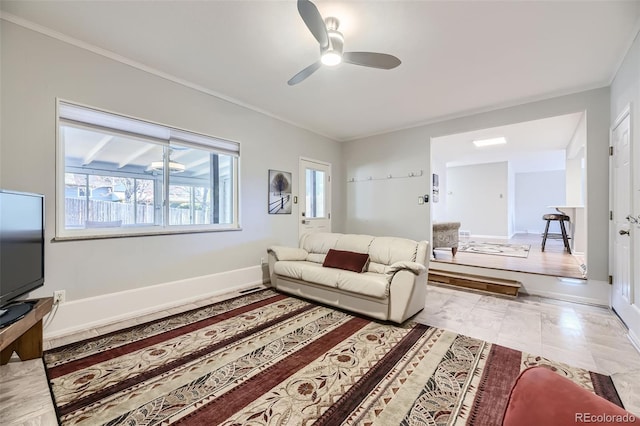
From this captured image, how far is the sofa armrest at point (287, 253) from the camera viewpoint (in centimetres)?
377

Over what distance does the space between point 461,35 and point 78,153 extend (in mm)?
3762

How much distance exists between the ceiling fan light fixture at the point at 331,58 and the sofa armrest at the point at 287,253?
8.05ft

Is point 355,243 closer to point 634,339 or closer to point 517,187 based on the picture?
point 634,339

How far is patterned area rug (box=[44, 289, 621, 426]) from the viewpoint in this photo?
1.51 metres

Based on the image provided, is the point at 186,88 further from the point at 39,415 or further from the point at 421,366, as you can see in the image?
the point at 421,366

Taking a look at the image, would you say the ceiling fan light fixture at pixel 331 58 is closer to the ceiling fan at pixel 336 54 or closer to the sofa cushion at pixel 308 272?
the ceiling fan at pixel 336 54

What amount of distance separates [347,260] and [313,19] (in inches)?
95.1

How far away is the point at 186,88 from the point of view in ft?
10.9

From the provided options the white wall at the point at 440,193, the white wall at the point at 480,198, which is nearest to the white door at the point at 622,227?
the white wall at the point at 440,193

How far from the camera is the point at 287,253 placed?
3.83 m

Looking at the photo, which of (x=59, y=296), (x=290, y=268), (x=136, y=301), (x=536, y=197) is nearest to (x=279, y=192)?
(x=290, y=268)

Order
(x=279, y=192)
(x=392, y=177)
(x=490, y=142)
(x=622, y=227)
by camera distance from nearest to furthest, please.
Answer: (x=622, y=227) → (x=279, y=192) → (x=392, y=177) → (x=490, y=142)

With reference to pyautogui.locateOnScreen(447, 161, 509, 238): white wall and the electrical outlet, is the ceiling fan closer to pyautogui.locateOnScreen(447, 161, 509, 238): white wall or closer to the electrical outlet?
the electrical outlet

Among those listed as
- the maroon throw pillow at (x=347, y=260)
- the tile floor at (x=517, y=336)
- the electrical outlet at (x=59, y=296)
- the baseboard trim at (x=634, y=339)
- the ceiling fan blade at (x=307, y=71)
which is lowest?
the tile floor at (x=517, y=336)
